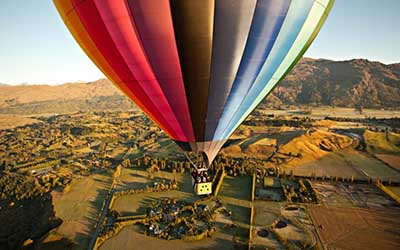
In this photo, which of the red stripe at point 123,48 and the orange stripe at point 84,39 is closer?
the red stripe at point 123,48

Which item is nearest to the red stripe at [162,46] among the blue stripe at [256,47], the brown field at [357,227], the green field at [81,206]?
the blue stripe at [256,47]

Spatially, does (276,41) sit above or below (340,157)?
above

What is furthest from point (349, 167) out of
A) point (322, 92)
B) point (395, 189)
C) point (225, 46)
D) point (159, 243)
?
point (322, 92)

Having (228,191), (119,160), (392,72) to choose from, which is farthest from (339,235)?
(392,72)

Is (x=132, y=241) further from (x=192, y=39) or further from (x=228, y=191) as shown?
(x=192, y=39)

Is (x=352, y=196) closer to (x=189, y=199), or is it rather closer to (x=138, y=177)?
(x=189, y=199)

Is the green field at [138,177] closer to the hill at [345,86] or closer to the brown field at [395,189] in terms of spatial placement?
the brown field at [395,189]
